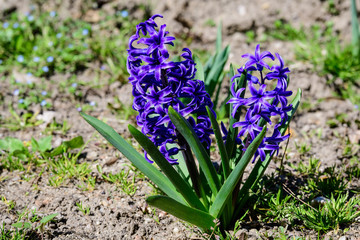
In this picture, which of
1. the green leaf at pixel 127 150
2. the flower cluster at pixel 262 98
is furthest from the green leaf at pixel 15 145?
the flower cluster at pixel 262 98

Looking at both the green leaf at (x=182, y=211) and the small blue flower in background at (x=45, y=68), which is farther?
the small blue flower in background at (x=45, y=68)

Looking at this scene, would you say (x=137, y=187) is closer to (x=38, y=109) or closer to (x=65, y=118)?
(x=65, y=118)

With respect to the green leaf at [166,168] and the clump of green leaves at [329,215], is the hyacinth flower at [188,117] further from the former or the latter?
the clump of green leaves at [329,215]

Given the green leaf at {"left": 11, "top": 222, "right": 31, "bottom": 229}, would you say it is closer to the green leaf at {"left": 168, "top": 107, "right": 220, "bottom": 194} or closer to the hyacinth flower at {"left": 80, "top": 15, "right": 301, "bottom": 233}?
the hyacinth flower at {"left": 80, "top": 15, "right": 301, "bottom": 233}

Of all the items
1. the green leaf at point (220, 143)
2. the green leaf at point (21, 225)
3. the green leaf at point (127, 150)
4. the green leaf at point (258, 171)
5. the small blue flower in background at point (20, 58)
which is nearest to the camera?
the green leaf at point (220, 143)

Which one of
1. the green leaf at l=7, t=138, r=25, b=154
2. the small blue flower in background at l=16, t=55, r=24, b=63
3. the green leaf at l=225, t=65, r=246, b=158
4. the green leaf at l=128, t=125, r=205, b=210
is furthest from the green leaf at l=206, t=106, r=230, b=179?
the small blue flower in background at l=16, t=55, r=24, b=63

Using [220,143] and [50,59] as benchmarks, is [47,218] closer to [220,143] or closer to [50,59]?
[220,143]

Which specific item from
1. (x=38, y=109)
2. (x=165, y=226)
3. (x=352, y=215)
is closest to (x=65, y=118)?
(x=38, y=109)
